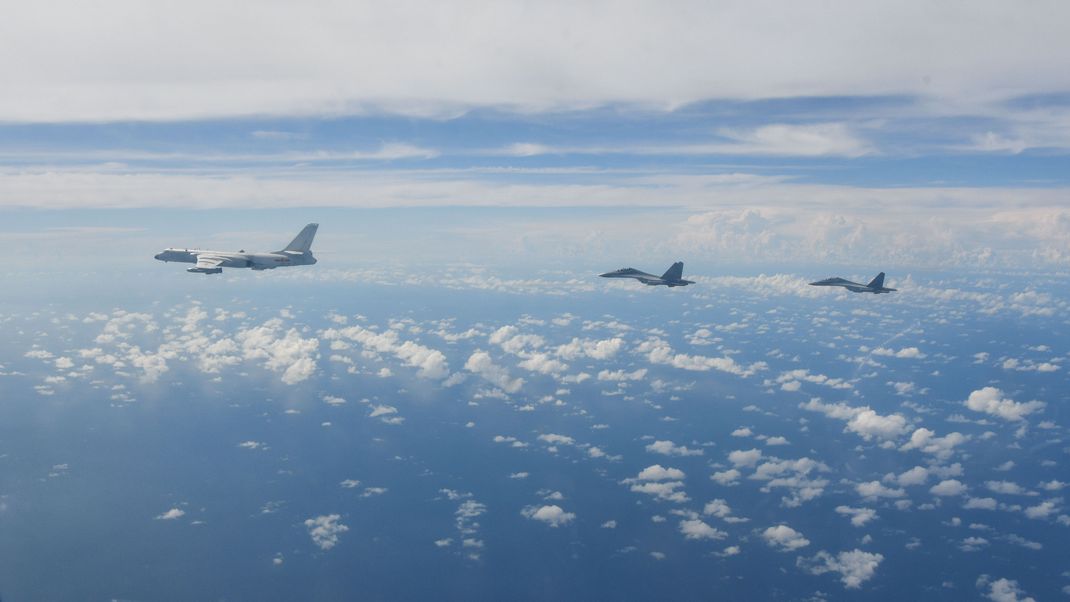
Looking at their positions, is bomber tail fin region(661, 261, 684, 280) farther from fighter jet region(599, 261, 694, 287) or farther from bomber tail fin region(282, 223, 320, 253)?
bomber tail fin region(282, 223, 320, 253)

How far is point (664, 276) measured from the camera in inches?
2477

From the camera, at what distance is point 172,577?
13025 centimetres

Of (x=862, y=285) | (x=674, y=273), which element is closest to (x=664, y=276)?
(x=674, y=273)

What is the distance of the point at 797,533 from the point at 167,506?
20359cm

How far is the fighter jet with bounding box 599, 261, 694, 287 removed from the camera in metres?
61.7

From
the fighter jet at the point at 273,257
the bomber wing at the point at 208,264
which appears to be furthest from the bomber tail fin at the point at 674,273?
the bomber wing at the point at 208,264

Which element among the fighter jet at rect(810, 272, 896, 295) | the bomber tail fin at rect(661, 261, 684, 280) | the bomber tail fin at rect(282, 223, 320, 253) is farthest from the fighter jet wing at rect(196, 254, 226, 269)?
the fighter jet at rect(810, 272, 896, 295)

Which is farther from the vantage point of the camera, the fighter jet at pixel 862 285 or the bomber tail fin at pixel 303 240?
the fighter jet at pixel 862 285

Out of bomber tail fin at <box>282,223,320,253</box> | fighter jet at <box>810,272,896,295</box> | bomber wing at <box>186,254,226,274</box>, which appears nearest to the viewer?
bomber wing at <box>186,254,226,274</box>

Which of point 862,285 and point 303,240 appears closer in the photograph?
point 303,240

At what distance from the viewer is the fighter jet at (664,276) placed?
6173cm

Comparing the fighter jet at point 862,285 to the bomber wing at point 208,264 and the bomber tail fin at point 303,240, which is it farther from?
the bomber wing at point 208,264

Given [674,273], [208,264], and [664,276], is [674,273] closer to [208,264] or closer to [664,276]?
[664,276]

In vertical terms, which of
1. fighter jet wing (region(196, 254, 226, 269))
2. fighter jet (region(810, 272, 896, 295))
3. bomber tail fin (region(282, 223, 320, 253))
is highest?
bomber tail fin (region(282, 223, 320, 253))
